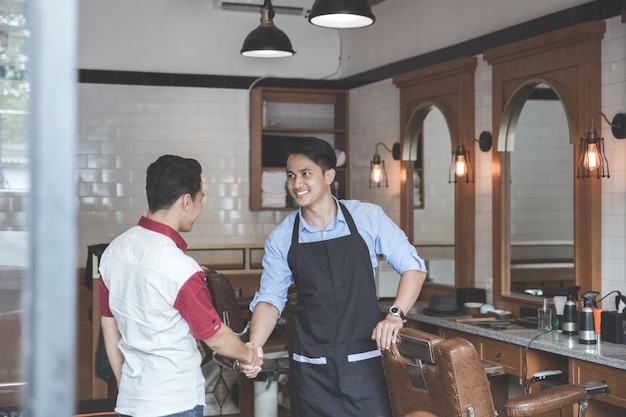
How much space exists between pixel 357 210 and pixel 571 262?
2.05m

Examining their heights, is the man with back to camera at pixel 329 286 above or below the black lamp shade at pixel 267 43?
below

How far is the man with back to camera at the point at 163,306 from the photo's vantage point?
256cm

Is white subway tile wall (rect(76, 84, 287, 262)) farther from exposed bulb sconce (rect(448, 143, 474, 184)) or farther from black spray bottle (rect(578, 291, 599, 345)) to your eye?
black spray bottle (rect(578, 291, 599, 345))

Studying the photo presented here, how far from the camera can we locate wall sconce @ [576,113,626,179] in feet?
14.7

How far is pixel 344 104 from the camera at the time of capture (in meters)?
7.61

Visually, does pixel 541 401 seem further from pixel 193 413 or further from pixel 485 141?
pixel 485 141

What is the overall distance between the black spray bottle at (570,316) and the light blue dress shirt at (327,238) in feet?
5.37

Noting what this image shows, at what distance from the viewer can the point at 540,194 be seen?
208 inches

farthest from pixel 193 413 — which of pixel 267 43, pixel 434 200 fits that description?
pixel 434 200

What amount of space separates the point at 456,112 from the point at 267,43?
4.70 ft

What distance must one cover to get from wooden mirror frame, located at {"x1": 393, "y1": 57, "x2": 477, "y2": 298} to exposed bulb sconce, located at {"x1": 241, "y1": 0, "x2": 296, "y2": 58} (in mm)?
1069

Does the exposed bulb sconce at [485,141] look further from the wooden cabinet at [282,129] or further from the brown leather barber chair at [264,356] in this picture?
the wooden cabinet at [282,129]

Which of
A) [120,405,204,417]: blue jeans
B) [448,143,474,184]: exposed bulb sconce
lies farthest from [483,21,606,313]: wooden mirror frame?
[120,405,204,417]: blue jeans

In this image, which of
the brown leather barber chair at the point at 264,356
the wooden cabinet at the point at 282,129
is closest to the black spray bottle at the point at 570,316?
the brown leather barber chair at the point at 264,356
